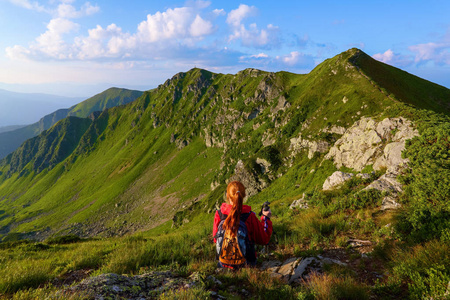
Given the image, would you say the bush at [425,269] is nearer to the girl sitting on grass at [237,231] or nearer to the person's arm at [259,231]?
the person's arm at [259,231]

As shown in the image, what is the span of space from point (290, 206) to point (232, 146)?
83158 mm

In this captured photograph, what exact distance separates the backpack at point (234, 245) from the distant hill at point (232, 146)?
12514mm

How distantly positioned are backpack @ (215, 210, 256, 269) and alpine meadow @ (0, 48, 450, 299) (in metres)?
0.35

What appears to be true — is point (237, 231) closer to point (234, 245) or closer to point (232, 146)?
point (234, 245)

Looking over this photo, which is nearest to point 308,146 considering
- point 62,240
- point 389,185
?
point 389,185

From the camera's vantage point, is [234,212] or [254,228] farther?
[254,228]

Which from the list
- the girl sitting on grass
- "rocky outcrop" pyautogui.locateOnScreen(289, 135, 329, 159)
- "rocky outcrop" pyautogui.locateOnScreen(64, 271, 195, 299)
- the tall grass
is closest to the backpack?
the girl sitting on grass

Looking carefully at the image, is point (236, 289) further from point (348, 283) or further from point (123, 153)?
point (123, 153)

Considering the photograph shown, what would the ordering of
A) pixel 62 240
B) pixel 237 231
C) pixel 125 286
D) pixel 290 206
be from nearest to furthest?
pixel 125 286 < pixel 237 231 < pixel 290 206 < pixel 62 240

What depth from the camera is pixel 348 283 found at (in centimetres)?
500

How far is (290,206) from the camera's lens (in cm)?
1664

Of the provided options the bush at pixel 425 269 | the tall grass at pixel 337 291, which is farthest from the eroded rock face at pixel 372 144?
the tall grass at pixel 337 291

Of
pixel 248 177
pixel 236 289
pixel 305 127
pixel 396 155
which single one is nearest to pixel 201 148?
pixel 248 177

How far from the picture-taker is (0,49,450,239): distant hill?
38438 mm
